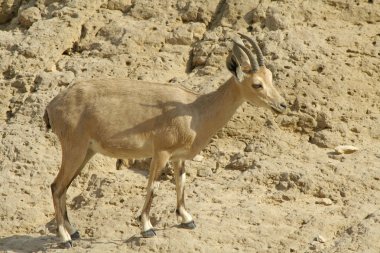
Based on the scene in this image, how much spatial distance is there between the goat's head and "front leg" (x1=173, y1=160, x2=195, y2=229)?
131 centimetres

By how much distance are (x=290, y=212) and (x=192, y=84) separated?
137 inches

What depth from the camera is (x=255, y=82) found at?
1155 cm

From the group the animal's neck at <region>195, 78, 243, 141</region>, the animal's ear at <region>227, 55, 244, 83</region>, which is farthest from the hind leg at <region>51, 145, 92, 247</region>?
the animal's ear at <region>227, 55, 244, 83</region>

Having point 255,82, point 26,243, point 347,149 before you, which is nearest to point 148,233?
point 26,243

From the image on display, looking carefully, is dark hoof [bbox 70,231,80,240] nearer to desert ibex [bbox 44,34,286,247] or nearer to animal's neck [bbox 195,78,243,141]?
desert ibex [bbox 44,34,286,247]

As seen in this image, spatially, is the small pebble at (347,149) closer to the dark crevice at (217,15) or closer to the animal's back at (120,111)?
the animal's back at (120,111)

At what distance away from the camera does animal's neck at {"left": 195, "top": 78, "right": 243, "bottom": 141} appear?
11.7 m

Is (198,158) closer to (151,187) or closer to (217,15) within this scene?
(151,187)

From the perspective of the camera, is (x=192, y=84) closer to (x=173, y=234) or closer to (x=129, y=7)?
(x=129, y=7)

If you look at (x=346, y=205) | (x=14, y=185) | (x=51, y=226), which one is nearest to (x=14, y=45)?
(x=14, y=185)

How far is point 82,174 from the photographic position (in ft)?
44.8

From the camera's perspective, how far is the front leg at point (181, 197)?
11531 mm

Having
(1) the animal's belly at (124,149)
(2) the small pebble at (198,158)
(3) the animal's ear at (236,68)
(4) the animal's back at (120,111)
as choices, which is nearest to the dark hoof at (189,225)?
(1) the animal's belly at (124,149)

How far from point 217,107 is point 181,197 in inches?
51.7
